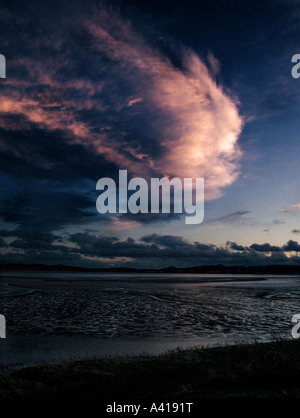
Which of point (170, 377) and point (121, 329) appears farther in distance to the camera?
point (121, 329)

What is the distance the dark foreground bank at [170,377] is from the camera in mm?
10680

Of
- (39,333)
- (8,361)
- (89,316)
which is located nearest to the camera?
(8,361)

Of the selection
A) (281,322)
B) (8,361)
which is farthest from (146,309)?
(8,361)

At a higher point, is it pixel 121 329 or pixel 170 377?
pixel 170 377

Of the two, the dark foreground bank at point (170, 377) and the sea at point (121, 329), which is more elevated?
the dark foreground bank at point (170, 377)

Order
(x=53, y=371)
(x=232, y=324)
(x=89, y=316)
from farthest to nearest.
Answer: (x=89, y=316), (x=232, y=324), (x=53, y=371)

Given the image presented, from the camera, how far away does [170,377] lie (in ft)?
42.0

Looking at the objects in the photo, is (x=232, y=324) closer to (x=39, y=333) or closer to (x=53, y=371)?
(x=39, y=333)

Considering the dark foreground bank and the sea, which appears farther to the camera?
the sea

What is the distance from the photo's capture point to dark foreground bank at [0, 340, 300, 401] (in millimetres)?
10680

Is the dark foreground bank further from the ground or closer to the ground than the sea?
further from the ground

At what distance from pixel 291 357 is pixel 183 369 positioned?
16.2 feet

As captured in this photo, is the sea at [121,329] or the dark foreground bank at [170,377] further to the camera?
the sea at [121,329]
